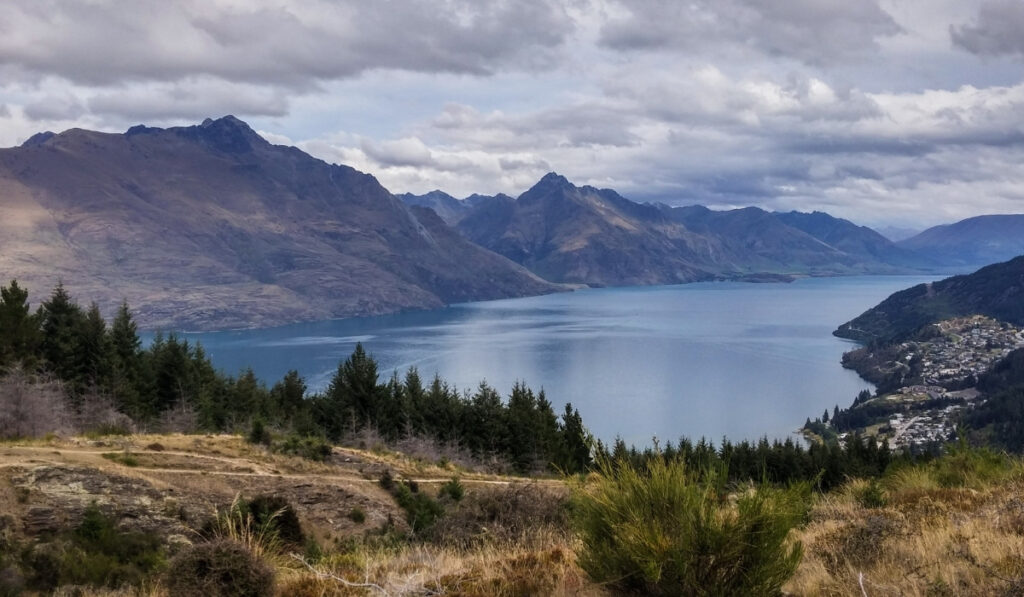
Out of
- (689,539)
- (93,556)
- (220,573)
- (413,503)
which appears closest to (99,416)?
(413,503)

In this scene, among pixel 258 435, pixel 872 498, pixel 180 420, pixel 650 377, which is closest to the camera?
pixel 872 498

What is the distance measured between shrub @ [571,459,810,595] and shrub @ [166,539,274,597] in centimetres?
308

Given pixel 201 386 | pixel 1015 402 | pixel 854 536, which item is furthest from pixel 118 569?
pixel 1015 402

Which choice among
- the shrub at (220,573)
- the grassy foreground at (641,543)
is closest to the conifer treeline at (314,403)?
the grassy foreground at (641,543)

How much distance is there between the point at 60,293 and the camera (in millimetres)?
48969

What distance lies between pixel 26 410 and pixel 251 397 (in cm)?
2622

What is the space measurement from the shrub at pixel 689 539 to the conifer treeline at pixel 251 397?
41.5 meters

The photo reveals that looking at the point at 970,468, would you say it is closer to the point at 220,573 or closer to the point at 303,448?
the point at 220,573

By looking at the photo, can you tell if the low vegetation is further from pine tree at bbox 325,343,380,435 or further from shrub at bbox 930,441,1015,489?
pine tree at bbox 325,343,380,435

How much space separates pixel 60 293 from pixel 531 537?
51319mm

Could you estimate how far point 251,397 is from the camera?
5766 cm

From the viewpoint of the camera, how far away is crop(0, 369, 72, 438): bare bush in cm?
3069

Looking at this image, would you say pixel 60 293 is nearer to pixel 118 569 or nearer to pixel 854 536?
pixel 118 569

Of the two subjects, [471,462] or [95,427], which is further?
[471,462]
